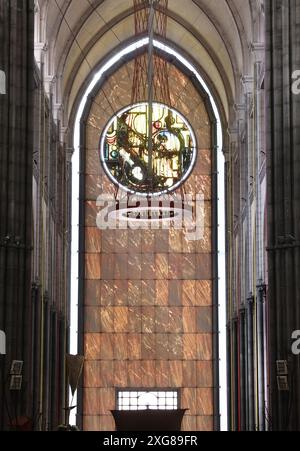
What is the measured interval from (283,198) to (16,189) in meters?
7.17

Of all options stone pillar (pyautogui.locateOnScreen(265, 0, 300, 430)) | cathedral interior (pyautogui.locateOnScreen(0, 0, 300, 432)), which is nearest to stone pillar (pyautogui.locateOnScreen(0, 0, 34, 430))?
cathedral interior (pyautogui.locateOnScreen(0, 0, 300, 432))

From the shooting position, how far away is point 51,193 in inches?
1743

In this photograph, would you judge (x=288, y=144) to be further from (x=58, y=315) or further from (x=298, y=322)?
(x=58, y=315)

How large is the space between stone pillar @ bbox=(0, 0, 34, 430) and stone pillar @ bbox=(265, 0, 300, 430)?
257 inches

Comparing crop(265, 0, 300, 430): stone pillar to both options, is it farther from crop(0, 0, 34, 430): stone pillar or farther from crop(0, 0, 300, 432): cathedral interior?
crop(0, 0, 34, 430): stone pillar

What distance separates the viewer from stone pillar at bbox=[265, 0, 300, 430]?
29.8 meters

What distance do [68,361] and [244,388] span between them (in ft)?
23.1

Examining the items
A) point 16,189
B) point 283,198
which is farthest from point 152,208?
point 16,189

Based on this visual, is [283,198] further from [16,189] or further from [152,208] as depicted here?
[152,208]

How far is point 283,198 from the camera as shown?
3073 cm
